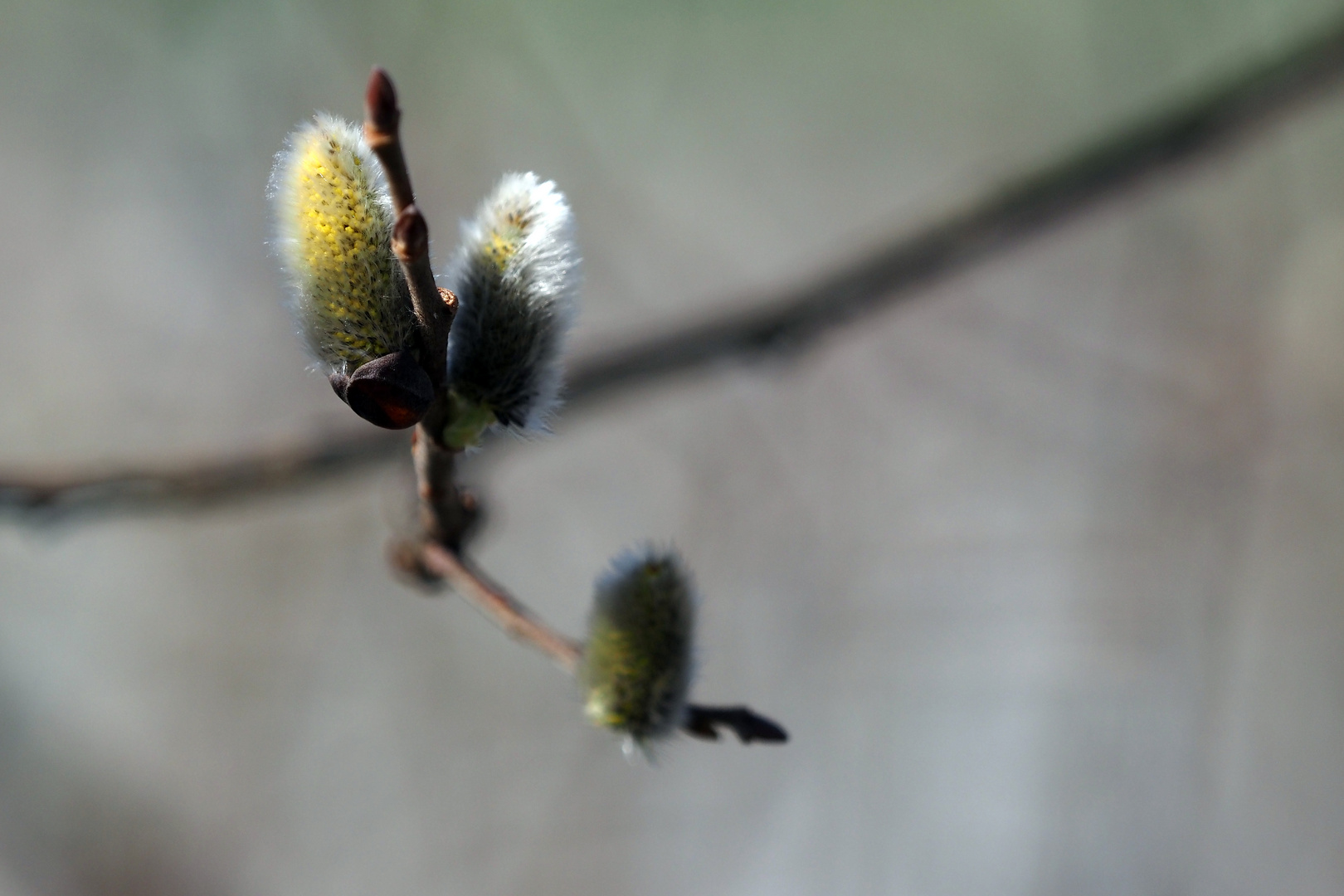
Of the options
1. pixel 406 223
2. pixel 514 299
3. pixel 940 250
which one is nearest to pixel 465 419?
pixel 514 299

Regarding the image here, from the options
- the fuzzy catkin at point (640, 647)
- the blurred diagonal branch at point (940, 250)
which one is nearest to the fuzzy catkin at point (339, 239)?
the fuzzy catkin at point (640, 647)

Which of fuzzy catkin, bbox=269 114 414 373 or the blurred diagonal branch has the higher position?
the blurred diagonal branch

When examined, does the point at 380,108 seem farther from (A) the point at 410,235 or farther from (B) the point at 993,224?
(B) the point at 993,224

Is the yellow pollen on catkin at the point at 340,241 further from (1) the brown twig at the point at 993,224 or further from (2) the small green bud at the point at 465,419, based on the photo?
(1) the brown twig at the point at 993,224

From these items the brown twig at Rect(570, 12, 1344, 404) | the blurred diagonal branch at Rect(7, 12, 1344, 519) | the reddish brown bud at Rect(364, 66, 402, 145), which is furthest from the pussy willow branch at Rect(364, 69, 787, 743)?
the brown twig at Rect(570, 12, 1344, 404)

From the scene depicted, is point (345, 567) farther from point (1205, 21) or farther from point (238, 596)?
point (1205, 21)

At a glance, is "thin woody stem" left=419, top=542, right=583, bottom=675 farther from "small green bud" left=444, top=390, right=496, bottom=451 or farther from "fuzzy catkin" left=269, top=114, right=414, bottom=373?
"fuzzy catkin" left=269, top=114, right=414, bottom=373
